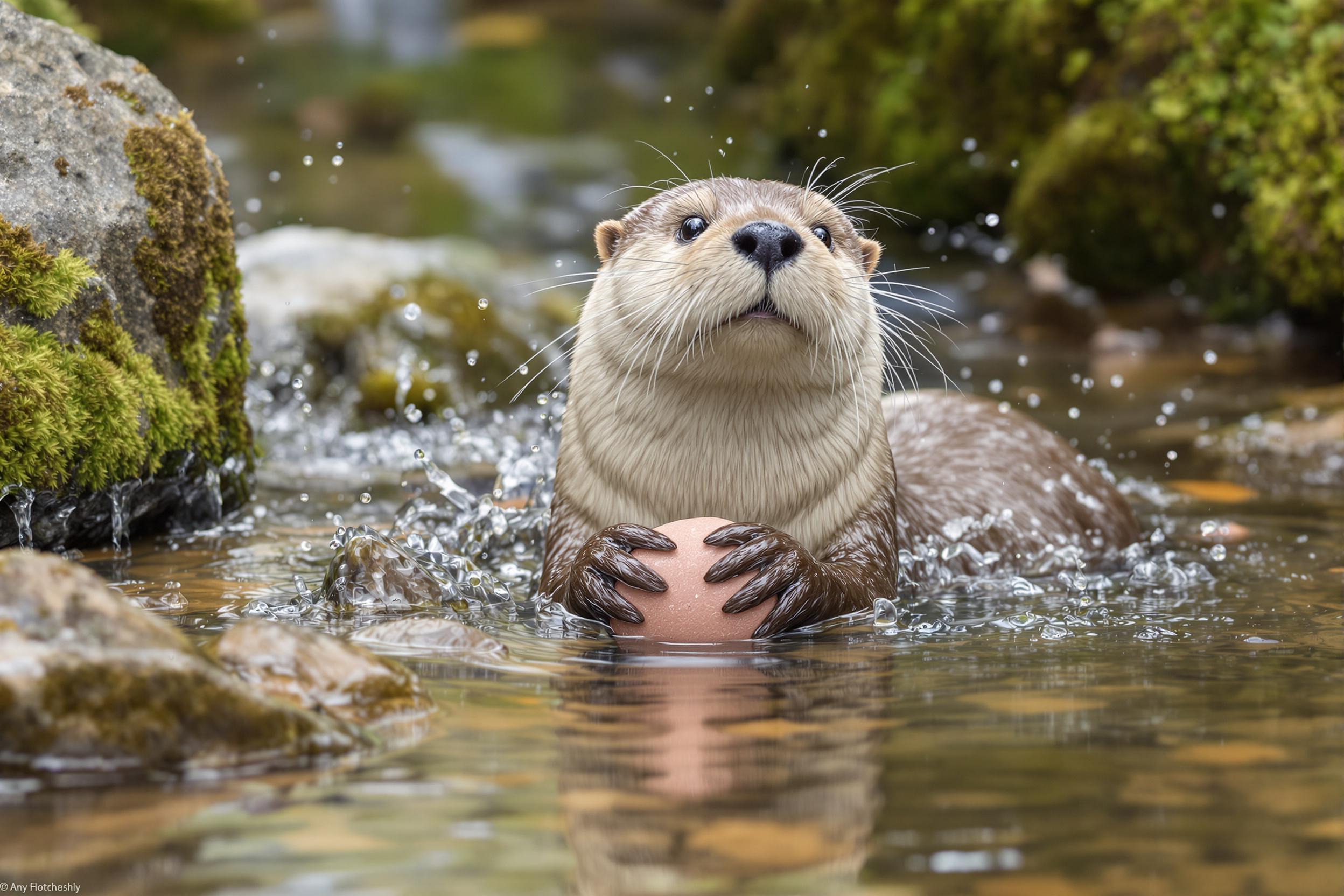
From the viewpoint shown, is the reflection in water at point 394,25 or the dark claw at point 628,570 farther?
the reflection in water at point 394,25

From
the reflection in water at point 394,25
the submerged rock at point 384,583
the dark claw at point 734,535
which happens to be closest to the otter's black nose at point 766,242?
the dark claw at point 734,535

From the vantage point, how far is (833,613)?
11.9 feet

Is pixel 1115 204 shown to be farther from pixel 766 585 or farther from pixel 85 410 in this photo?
pixel 85 410

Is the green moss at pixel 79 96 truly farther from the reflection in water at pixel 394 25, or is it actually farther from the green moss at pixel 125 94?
the reflection in water at pixel 394 25

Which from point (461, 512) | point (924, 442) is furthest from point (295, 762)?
point (924, 442)

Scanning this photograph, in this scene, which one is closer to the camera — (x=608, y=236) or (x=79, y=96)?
(x=608, y=236)

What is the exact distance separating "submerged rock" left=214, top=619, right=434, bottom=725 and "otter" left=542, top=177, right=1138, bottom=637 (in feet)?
2.69

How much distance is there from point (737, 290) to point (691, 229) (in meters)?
0.48

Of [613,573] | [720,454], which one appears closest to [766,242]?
[720,454]

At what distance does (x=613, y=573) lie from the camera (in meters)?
3.51

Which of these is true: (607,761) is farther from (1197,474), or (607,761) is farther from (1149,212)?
(1149,212)

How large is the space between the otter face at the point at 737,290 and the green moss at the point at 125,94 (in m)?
1.80

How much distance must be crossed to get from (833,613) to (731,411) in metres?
0.61

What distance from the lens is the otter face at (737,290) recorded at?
3457 millimetres
